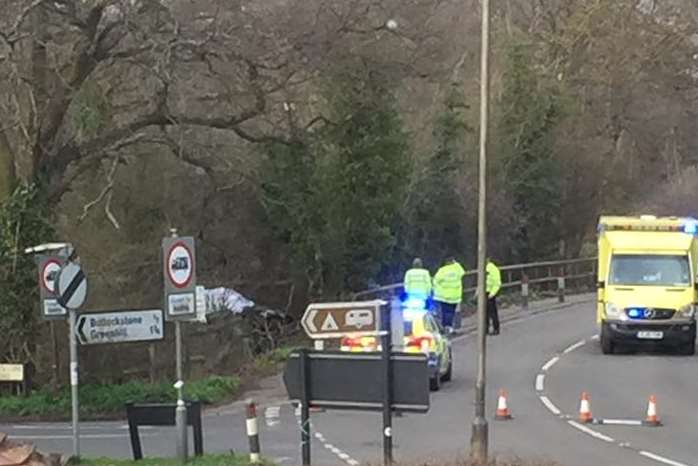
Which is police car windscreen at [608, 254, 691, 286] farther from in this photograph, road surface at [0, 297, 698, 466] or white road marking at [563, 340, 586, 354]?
white road marking at [563, 340, 586, 354]

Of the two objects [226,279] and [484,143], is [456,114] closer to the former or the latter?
[226,279]

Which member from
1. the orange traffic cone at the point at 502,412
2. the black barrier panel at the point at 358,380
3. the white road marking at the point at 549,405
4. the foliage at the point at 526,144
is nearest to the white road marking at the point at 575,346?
the white road marking at the point at 549,405

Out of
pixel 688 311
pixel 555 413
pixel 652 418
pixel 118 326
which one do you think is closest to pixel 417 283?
pixel 688 311

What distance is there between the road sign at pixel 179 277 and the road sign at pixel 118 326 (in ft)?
6.95

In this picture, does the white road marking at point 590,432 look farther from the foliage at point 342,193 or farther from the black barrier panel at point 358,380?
the foliage at point 342,193

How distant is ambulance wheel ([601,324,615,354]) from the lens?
30.7 m

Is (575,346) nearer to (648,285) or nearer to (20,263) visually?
(648,285)

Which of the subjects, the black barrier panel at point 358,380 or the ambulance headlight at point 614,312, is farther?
the ambulance headlight at point 614,312

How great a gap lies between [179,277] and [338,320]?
2.91m

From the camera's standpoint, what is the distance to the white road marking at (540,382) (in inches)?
1000

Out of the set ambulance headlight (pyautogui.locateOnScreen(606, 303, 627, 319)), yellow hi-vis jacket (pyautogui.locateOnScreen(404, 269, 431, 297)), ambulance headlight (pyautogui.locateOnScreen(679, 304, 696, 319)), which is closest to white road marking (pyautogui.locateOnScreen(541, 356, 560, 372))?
ambulance headlight (pyautogui.locateOnScreen(606, 303, 627, 319))

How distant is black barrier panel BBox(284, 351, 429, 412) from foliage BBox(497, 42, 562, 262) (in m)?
38.0

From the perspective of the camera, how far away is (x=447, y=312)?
3316 cm

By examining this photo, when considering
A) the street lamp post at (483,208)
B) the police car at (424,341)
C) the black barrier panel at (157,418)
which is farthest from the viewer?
the police car at (424,341)
